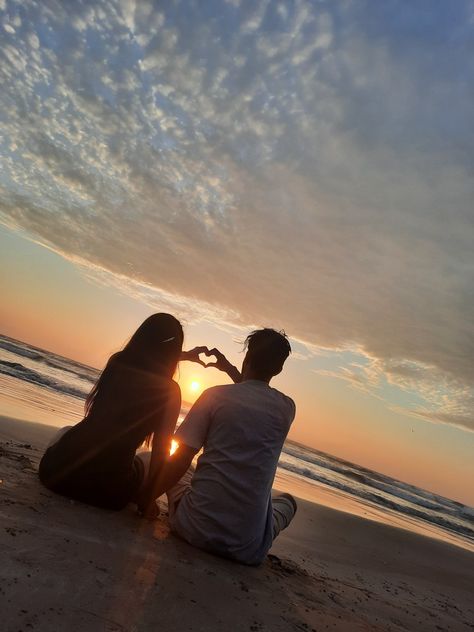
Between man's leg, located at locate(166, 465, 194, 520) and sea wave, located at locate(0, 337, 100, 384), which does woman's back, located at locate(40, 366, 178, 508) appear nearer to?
man's leg, located at locate(166, 465, 194, 520)

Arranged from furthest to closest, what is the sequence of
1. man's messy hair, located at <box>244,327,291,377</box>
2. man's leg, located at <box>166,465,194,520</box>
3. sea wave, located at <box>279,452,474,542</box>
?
sea wave, located at <box>279,452,474,542</box>
man's leg, located at <box>166,465,194,520</box>
man's messy hair, located at <box>244,327,291,377</box>

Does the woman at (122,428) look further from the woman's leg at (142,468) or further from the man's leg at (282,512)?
the man's leg at (282,512)

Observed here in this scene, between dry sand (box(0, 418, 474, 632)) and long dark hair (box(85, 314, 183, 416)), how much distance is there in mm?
887

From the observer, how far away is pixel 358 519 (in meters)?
10.0

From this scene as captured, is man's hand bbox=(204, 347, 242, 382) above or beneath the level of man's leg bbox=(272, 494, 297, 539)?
above

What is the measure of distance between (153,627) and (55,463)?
1.68m

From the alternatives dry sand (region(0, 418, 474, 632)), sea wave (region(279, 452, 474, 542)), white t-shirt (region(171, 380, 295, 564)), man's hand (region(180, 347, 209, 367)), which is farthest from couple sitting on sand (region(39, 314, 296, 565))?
sea wave (region(279, 452, 474, 542))

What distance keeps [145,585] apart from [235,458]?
95 cm

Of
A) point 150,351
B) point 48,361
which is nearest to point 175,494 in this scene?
point 150,351

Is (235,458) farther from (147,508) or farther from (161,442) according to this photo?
(147,508)

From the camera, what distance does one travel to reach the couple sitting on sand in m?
2.84

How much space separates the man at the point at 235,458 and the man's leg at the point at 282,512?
36cm

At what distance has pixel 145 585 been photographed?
2.09m

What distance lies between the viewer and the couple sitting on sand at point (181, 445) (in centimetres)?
284
